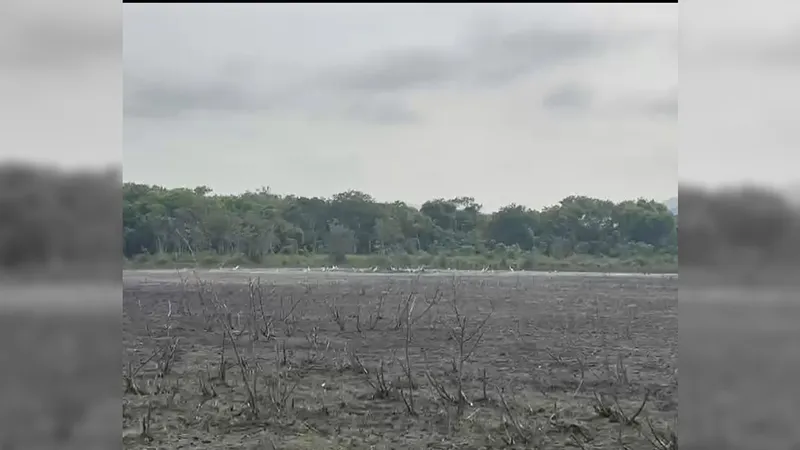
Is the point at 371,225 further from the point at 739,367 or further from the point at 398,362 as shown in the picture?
the point at 739,367

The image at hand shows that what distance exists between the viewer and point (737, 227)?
1091 millimetres

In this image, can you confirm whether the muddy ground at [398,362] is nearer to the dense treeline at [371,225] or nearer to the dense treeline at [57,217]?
the dense treeline at [371,225]

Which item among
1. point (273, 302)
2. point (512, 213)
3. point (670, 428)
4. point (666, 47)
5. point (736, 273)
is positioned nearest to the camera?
point (736, 273)

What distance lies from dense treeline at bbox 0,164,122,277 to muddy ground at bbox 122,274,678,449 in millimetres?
760

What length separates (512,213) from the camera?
6.10 feet

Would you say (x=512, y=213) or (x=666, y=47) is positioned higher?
(x=666, y=47)

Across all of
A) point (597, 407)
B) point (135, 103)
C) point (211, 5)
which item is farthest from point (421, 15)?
point (597, 407)

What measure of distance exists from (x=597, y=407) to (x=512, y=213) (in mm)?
564

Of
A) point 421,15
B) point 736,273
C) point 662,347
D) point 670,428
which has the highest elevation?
point 421,15

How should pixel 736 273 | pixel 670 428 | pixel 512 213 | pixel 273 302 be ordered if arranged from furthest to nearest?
pixel 273 302 < pixel 512 213 < pixel 670 428 < pixel 736 273

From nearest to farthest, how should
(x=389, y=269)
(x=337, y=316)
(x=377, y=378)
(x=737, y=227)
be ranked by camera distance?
(x=737, y=227), (x=377, y=378), (x=389, y=269), (x=337, y=316)

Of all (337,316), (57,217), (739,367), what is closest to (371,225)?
(337,316)

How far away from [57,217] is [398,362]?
1.07 m

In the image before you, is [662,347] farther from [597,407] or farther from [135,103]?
[135,103]
